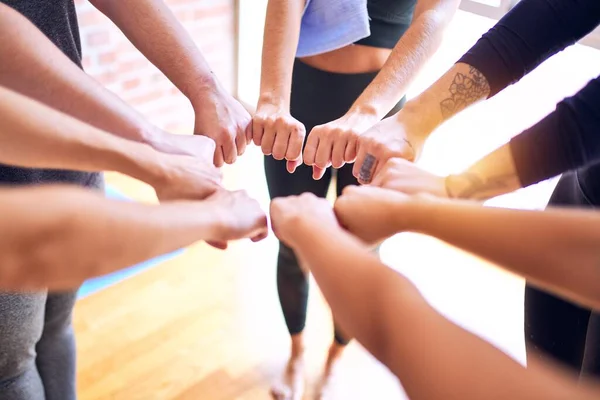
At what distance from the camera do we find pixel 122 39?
2.26 metres

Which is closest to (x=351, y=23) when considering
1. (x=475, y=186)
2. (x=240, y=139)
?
(x=240, y=139)

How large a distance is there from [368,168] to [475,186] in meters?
0.21

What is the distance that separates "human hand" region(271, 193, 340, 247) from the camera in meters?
0.75

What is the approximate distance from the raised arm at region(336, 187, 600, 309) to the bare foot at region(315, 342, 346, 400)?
2.96ft

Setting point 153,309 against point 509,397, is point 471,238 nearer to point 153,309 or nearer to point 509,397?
point 509,397

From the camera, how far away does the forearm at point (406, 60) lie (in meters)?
1.11

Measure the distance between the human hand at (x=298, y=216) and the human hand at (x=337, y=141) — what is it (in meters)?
0.23

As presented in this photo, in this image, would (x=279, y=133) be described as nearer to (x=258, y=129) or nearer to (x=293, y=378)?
(x=258, y=129)

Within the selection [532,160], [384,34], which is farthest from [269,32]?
[532,160]

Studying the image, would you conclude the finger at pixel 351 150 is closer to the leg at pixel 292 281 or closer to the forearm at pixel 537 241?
the leg at pixel 292 281

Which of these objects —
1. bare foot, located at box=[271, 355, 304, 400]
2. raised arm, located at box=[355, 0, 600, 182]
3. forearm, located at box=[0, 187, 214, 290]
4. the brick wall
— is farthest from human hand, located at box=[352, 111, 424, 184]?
the brick wall

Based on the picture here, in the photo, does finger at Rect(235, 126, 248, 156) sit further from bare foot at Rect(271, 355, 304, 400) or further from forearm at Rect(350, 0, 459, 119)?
bare foot at Rect(271, 355, 304, 400)

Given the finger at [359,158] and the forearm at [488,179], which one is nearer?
the forearm at [488,179]

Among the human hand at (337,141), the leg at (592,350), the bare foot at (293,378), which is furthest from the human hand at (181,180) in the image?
the bare foot at (293,378)
